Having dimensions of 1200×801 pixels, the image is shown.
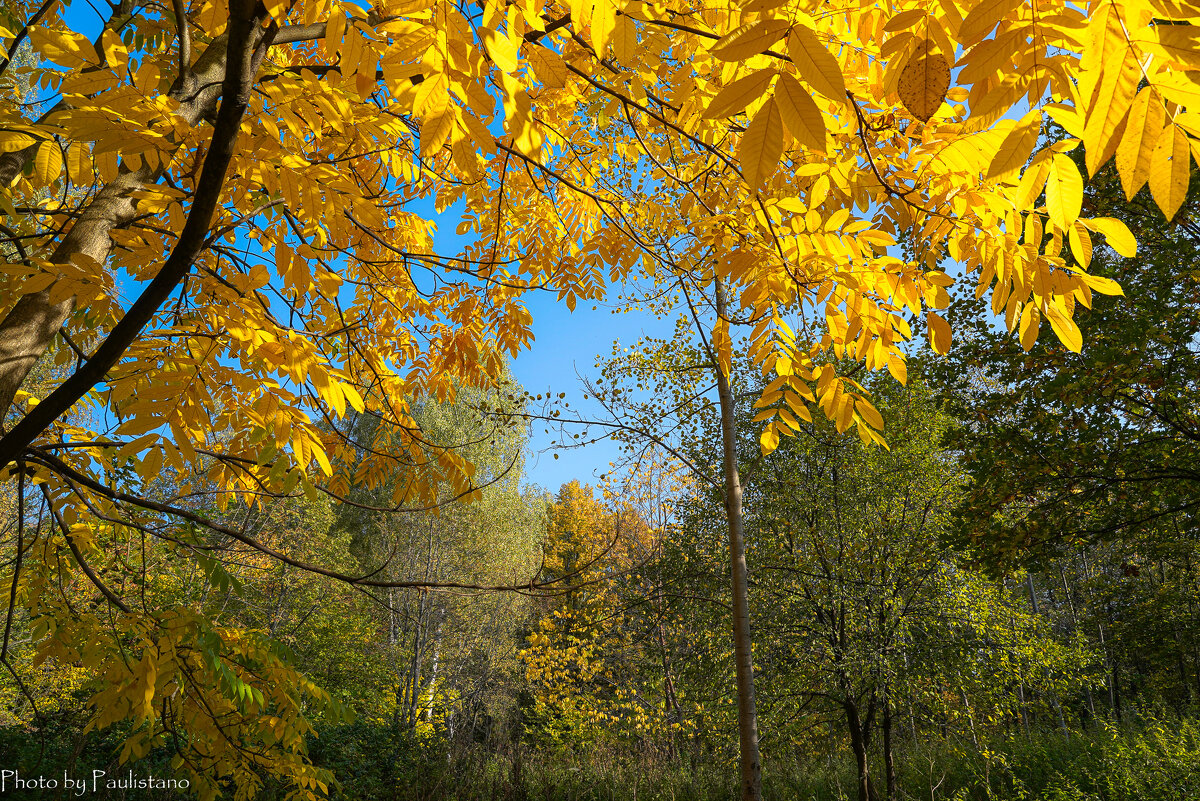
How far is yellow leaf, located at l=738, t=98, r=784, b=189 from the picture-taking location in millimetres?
730

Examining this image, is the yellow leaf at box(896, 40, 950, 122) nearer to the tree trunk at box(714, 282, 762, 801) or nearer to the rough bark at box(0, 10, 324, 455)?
the rough bark at box(0, 10, 324, 455)

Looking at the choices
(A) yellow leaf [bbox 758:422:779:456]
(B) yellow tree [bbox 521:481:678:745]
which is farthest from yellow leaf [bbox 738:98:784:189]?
(B) yellow tree [bbox 521:481:678:745]

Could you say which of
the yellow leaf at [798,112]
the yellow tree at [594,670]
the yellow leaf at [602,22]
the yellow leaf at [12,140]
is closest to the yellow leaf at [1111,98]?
the yellow leaf at [798,112]

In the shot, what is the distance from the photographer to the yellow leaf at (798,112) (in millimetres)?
691

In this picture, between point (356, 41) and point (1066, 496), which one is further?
point (1066, 496)

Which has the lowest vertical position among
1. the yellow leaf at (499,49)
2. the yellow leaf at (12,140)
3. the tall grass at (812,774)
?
the tall grass at (812,774)

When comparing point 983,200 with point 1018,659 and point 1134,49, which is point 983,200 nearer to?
point 1134,49

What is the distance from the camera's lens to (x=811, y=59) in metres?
0.68

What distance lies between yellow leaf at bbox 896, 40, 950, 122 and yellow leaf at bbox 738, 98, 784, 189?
0.27 m

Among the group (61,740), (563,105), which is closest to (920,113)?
(563,105)

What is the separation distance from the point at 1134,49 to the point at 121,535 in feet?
11.7

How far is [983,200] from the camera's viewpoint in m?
1.19

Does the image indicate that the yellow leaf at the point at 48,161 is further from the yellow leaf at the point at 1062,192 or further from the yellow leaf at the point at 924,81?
the yellow leaf at the point at 1062,192

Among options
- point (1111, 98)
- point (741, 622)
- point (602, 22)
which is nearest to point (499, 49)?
point (602, 22)
